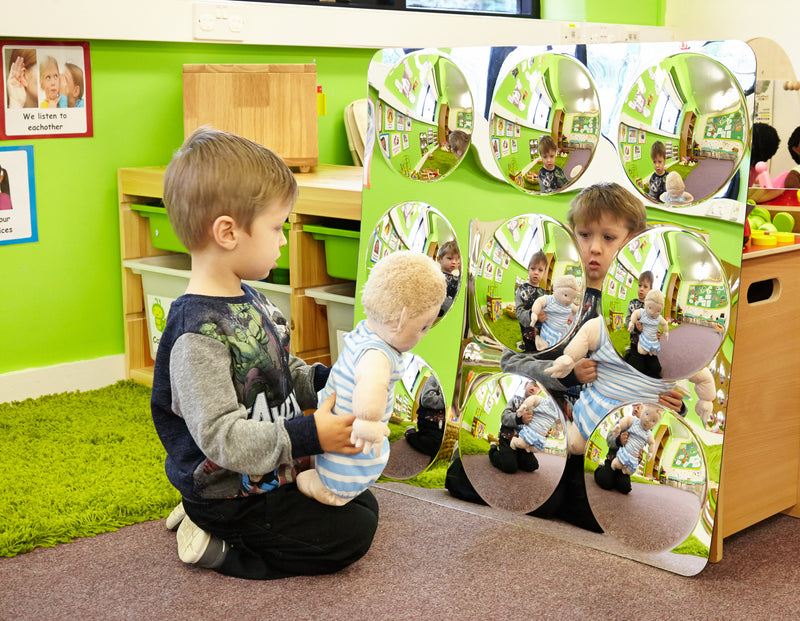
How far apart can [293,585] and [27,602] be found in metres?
0.36

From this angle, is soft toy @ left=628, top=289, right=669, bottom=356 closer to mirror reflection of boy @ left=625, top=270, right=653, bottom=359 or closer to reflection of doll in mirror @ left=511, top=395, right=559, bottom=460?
mirror reflection of boy @ left=625, top=270, right=653, bottom=359

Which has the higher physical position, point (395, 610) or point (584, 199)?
point (584, 199)

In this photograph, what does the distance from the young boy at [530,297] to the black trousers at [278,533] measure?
0.41 metres

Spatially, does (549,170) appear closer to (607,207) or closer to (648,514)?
(607,207)

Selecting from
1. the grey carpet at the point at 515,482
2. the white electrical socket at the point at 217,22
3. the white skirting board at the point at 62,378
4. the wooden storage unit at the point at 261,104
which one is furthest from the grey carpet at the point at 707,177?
the white skirting board at the point at 62,378

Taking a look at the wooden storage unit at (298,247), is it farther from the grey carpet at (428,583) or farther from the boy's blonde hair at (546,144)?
the grey carpet at (428,583)

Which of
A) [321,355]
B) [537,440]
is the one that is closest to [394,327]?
[537,440]

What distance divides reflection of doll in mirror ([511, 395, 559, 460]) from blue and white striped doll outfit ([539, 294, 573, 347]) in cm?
10

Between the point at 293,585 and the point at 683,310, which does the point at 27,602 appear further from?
the point at 683,310

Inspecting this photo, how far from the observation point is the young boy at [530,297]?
146cm

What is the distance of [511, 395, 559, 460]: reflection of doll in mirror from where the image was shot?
1.47 metres

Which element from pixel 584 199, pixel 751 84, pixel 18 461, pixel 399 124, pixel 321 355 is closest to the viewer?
pixel 751 84

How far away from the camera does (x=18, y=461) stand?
1796mm

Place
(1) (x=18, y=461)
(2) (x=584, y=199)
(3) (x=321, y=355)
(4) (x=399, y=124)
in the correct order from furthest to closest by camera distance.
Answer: (3) (x=321, y=355)
(1) (x=18, y=461)
(4) (x=399, y=124)
(2) (x=584, y=199)
